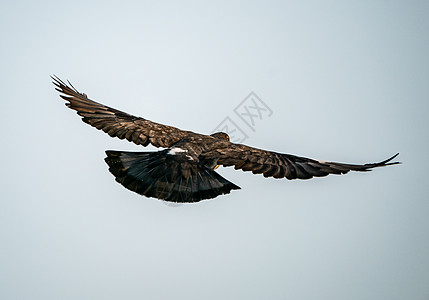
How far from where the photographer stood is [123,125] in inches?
332

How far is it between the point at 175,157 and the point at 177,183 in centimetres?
58

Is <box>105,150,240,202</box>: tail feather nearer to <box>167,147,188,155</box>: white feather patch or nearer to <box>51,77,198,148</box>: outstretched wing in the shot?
<box>167,147,188,155</box>: white feather patch

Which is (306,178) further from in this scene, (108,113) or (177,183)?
(108,113)

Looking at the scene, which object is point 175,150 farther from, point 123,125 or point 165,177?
point 123,125

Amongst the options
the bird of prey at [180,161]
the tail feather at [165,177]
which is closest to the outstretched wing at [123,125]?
the bird of prey at [180,161]

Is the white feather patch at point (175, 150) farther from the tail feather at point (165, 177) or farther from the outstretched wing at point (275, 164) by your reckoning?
the outstretched wing at point (275, 164)

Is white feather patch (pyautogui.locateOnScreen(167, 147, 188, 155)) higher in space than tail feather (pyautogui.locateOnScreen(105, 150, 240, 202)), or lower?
higher

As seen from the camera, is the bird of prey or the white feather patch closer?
the bird of prey

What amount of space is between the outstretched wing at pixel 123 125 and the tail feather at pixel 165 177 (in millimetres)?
707

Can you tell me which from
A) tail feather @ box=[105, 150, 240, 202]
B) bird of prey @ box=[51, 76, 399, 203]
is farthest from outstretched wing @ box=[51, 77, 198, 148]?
tail feather @ box=[105, 150, 240, 202]

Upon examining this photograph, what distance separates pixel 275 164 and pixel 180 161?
139cm

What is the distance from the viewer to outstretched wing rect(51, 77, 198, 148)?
26.8ft

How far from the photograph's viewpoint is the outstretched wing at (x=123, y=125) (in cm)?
817

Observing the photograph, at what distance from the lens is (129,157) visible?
7359 millimetres
